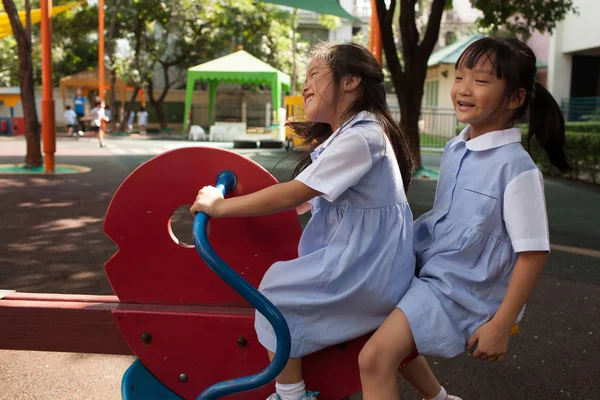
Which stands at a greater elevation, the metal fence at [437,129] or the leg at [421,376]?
the metal fence at [437,129]

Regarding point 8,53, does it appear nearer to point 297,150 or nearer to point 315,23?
point 315,23

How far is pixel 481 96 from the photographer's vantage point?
171 centimetres

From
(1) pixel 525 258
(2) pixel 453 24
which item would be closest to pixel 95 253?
(1) pixel 525 258

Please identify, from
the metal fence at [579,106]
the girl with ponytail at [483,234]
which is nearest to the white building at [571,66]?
the metal fence at [579,106]

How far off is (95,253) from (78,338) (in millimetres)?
2967

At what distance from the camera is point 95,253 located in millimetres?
4789

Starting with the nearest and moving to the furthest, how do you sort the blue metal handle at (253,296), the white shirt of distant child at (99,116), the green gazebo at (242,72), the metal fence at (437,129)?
the blue metal handle at (253,296)
the white shirt of distant child at (99,116)
the green gazebo at (242,72)
the metal fence at (437,129)

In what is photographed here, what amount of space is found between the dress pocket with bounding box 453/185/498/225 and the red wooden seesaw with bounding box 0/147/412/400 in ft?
1.53

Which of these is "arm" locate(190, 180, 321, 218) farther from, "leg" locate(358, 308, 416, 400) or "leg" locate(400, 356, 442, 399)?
"leg" locate(400, 356, 442, 399)

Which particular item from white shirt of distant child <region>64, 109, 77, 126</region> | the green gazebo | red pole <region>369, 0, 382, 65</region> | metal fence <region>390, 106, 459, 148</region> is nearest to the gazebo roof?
the green gazebo

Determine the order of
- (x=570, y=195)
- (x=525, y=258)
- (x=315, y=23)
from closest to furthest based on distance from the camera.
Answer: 1. (x=525, y=258)
2. (x=570, y=195)
3. (x=315, y=23)

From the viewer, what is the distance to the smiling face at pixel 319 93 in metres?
1.76

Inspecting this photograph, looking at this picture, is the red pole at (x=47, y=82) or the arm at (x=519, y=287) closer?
the arm at (x=519, y=287)

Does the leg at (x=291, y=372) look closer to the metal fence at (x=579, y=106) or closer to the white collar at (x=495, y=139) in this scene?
the white collar at (x=495, y=139)
